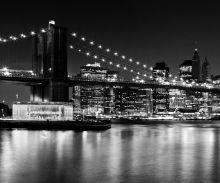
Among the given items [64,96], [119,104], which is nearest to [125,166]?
[64,96]

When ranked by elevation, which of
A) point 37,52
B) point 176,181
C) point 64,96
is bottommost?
point 176,181

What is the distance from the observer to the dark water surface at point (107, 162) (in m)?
15.9

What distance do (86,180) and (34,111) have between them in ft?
101

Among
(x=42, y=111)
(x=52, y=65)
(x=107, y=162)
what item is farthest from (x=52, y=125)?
(x=107, y=162)

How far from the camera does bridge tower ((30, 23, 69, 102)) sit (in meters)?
45.7

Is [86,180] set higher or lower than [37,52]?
lower

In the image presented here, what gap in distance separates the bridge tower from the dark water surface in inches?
682

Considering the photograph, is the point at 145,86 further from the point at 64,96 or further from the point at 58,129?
the point at 58,129

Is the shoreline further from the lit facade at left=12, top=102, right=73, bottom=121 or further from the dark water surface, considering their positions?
the dark water surface

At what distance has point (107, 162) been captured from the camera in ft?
63.9

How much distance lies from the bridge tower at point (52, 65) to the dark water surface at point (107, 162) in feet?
56.9

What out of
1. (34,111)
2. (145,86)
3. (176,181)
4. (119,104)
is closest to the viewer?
(176,181)

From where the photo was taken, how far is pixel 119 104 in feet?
366

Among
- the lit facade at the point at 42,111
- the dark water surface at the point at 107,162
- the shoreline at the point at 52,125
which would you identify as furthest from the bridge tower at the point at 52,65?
the dark water surface at the point at 107,162
